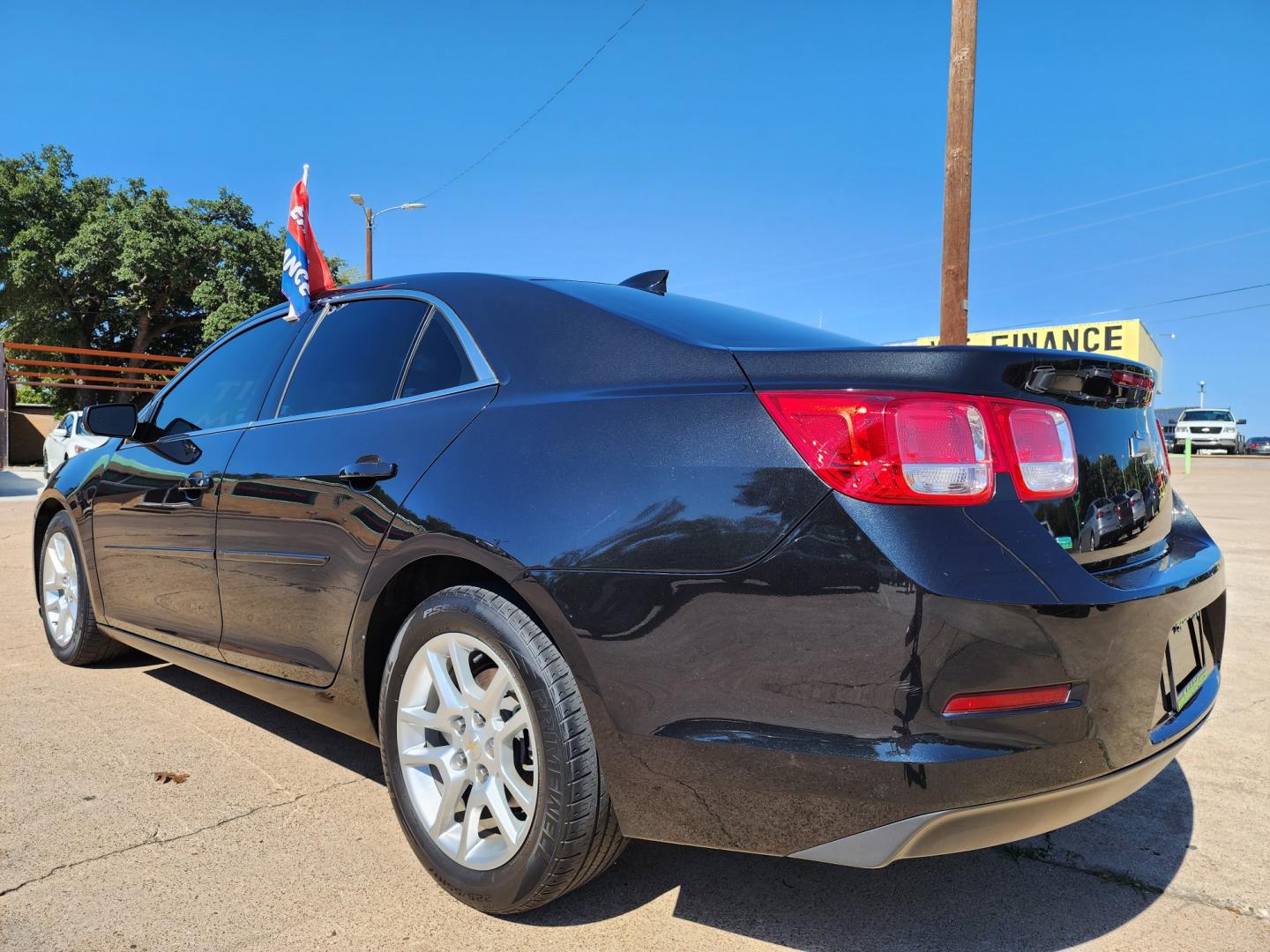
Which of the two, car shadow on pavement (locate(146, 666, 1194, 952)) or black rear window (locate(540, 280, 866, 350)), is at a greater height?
black rear window (locate(540, 280, 866, 350))

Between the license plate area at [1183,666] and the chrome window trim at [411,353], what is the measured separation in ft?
5.29

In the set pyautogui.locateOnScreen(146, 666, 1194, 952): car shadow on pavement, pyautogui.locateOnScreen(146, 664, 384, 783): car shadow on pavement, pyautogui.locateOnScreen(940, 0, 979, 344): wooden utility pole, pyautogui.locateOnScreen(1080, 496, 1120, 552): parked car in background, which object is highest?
pyautogui.locateOnScreen(940, 0, 979, 344): wooden utility pole

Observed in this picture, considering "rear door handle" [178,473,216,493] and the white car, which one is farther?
the white car

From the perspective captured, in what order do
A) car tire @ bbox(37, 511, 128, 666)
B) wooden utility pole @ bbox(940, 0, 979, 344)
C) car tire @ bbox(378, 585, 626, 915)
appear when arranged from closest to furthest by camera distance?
car tire @ bbox(378, 585, 626, 915) < car tire @ bbox(37, 511, 128, 666) < wooden utility pole @ bbox(940, 0, 979, 344)

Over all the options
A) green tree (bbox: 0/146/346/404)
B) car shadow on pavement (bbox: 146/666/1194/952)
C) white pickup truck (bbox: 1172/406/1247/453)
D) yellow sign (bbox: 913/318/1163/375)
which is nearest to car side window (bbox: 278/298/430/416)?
car shadow on pavement (bbox: 146/666/1194/952)

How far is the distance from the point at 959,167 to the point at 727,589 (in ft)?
20.9

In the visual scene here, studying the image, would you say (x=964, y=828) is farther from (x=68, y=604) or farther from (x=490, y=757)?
(x=68, y=604)

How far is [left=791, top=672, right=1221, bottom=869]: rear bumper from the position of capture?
1610 mm

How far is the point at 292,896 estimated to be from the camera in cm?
218

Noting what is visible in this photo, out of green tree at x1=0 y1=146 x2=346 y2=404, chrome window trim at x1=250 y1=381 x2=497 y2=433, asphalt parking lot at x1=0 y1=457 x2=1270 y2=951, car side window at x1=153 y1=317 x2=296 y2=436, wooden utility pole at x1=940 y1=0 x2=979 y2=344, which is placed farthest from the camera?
green tree at x1=0 y1=146 x2=346 y2=404

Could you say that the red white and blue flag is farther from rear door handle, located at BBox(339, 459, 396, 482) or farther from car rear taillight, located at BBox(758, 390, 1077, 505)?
car rear taillight, located at BBox(758, 390, 1077, 505)

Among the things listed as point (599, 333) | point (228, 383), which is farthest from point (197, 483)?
point (599, 333)

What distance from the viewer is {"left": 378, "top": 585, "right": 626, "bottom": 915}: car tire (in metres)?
1.89

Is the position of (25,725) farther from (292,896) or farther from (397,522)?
(397,522)
